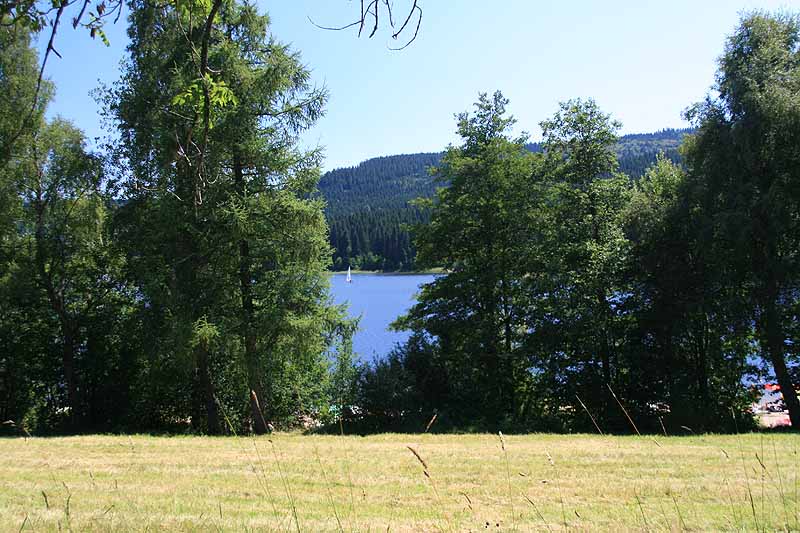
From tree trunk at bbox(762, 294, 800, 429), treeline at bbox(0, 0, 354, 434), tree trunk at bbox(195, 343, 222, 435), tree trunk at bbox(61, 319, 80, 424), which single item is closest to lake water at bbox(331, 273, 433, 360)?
treeline at bbox(0, 0, 354, 434)

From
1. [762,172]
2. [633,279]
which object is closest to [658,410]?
[633,279]

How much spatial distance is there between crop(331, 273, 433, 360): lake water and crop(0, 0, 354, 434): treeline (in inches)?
76.6

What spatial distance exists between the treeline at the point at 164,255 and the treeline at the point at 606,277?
381 centimetres

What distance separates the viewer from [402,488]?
19.9 feet

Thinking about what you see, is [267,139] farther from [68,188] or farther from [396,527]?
[396,527]

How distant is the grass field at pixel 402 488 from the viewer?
441cm

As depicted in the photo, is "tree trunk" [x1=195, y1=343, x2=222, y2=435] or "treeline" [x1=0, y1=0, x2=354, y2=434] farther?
"tree trunk" [x1=195, y1=343, x2=222, y2=435]

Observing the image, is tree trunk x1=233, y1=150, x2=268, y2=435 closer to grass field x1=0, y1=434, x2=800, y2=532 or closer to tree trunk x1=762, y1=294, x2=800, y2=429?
grass field x1=0, y1=434, x2=800, y2=532

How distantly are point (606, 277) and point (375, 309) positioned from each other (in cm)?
4594

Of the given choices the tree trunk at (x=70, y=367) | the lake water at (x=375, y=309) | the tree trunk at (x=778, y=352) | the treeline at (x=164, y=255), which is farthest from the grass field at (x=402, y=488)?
the tree trunk at (x=70, y=367)

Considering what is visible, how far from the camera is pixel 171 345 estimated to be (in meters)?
12.4

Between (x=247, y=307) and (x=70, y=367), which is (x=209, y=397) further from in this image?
(x=70, y=367)

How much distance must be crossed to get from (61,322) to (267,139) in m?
8.73

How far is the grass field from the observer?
14.5 ft
